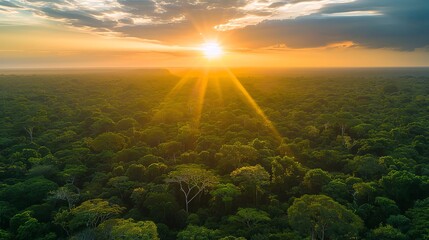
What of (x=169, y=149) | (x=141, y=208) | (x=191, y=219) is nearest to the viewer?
(x=191, y=219)

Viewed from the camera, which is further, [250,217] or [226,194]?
[226,194]

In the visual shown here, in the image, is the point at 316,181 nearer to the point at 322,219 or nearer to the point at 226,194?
the point at 226,194

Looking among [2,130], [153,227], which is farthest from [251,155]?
[2,130]

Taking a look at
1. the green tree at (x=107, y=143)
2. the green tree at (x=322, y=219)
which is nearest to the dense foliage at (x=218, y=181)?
the green tree at (x=322, y=219)

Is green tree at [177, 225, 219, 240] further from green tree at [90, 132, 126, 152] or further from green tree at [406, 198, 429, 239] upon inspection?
green tree at [90, 132, 126, 152]

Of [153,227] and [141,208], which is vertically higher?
[153,227]

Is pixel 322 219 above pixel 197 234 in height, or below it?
above

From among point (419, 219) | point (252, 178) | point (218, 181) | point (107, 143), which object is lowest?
point (419, 219)

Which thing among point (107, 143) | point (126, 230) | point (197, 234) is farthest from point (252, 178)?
point (107, 143)

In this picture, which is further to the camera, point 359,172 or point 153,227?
point 359,172

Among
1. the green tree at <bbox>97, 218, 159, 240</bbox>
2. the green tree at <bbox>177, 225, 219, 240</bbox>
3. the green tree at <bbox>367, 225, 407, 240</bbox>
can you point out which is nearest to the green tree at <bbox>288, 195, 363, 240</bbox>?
the green tree at <bbox>367, 225, 407, 240</bbox>

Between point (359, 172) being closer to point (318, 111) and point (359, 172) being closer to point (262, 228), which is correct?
point (262, 228)
